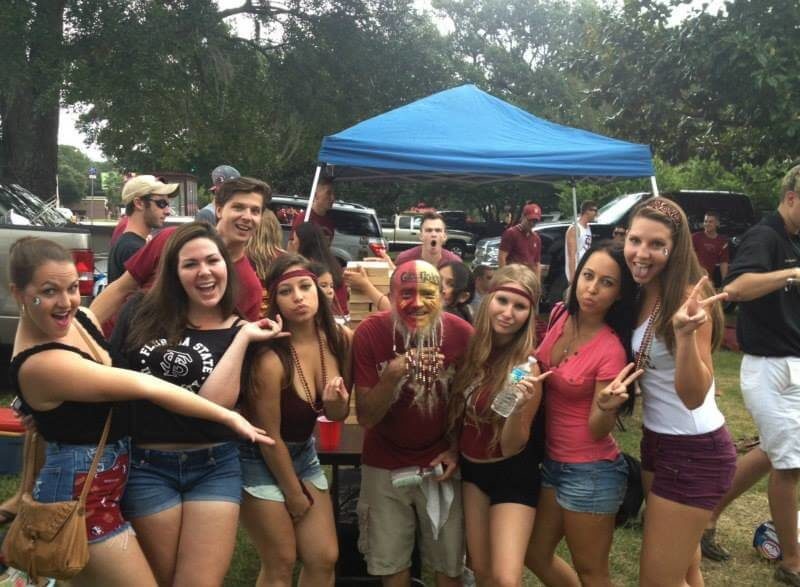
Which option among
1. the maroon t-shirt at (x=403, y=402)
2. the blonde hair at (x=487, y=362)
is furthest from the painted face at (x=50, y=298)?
the blonde hair at (x=487, y=362)

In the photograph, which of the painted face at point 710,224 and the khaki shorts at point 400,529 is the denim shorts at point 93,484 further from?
the painted face at point 710,224

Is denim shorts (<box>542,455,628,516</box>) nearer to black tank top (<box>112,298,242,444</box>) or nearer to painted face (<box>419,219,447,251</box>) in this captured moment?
black tank top (<box>112,298,242,444</box>)

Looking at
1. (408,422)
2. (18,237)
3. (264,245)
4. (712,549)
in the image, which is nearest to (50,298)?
(408,422)

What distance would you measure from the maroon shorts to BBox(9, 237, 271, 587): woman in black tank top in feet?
5.10

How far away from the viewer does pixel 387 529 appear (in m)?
2.66

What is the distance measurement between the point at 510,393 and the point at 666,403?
1.79 ft

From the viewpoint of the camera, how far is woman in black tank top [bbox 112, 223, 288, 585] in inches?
86.7

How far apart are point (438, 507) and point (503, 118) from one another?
518cm

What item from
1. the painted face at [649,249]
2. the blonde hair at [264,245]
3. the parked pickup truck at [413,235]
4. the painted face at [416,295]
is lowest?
the parked pickup truck at [413,235]

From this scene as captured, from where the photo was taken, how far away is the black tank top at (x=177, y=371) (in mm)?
2229

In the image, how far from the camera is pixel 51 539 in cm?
192

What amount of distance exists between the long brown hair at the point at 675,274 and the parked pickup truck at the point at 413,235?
890 inches

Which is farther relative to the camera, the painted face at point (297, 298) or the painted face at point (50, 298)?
the painted face at point (297, 298)

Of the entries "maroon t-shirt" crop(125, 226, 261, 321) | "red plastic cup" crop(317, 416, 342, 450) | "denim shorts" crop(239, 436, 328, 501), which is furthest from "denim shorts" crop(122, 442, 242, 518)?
"maroon t-shirt" crop(125, 226, 261, 321)
